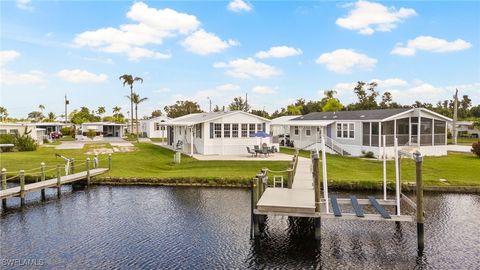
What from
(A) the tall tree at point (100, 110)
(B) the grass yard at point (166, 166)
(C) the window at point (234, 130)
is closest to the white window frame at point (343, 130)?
(C) the window at point (234, 130)

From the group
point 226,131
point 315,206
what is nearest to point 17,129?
point 226,131

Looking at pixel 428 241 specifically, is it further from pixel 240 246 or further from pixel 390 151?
pixel 390 151

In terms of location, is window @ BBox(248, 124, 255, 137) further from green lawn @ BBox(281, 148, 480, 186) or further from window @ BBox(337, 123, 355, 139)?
window @ BBox(337, 123, 355, 139)

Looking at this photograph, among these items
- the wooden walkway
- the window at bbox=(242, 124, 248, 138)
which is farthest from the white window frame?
the wooden walkway

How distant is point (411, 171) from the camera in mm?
26031

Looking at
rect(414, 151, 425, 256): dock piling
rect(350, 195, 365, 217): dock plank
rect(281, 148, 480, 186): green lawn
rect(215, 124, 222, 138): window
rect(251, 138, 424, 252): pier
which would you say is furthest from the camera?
rect(215, 124, 222, 138): window

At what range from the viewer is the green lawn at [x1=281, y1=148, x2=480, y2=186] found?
72.9 feet

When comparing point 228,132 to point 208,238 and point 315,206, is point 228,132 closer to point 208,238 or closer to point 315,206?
point 208,238

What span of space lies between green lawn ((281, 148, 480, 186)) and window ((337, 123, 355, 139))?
16.3 feet

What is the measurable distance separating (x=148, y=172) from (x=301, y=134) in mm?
22590

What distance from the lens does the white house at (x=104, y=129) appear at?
64613 mm

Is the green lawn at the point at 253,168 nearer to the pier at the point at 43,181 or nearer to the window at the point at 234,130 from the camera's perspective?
the pier at the point at 43,181

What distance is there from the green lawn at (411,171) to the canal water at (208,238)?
390 cm

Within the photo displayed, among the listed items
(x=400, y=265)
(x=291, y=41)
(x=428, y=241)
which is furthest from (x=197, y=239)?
(x=291, y=41)
